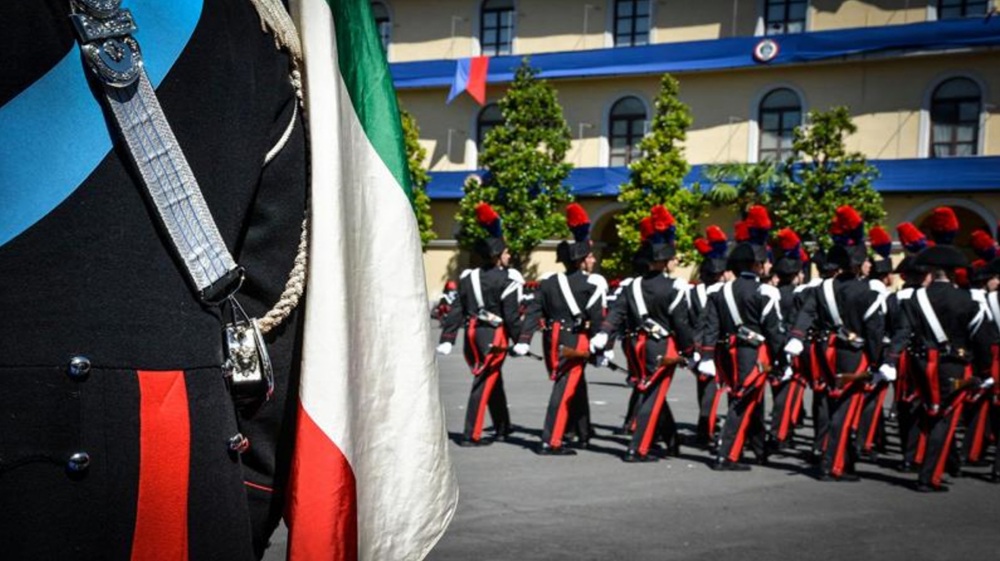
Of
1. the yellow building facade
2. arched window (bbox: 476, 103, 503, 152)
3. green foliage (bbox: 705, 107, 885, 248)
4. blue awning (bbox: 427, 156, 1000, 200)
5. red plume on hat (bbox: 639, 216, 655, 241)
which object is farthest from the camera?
arched window (bbox: 476, 103, 503, 152)

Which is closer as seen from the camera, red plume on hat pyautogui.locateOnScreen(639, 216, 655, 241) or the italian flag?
the italian flag

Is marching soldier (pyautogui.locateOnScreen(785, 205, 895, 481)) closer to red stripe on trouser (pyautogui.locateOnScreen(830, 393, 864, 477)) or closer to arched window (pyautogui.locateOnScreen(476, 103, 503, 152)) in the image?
red stripe on trouser (pyautogui.locateOnScreen(830, 393, 864, 477))

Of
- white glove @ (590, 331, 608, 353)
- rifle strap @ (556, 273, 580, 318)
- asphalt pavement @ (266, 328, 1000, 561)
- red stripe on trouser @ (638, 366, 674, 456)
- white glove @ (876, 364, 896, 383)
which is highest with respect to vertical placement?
rifle strap @ (556, 273, 580, 318)

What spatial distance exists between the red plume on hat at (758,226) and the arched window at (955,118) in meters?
18.8

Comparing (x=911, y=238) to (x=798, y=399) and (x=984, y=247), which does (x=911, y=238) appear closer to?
(x=984, y=247)

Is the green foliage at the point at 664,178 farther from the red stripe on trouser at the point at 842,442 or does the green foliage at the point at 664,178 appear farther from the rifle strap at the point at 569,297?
the red stripe on trouser at the point at 842,442

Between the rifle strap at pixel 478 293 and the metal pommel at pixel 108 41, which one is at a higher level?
the metal pommel at pixel 108 41

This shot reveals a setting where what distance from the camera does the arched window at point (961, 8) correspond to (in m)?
28.9

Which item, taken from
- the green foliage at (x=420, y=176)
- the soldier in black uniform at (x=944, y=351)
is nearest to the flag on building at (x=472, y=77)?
the green foliage at (x=420, y=176)

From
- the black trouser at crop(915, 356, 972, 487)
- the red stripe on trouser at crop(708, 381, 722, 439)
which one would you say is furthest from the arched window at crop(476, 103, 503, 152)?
the black trouser at crop(915, 356, 972, 487)

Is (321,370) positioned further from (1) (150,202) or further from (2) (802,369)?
(2) (802,369)

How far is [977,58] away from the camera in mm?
28906

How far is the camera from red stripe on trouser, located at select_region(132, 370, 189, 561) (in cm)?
149

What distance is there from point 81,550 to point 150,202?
0.45 meters
